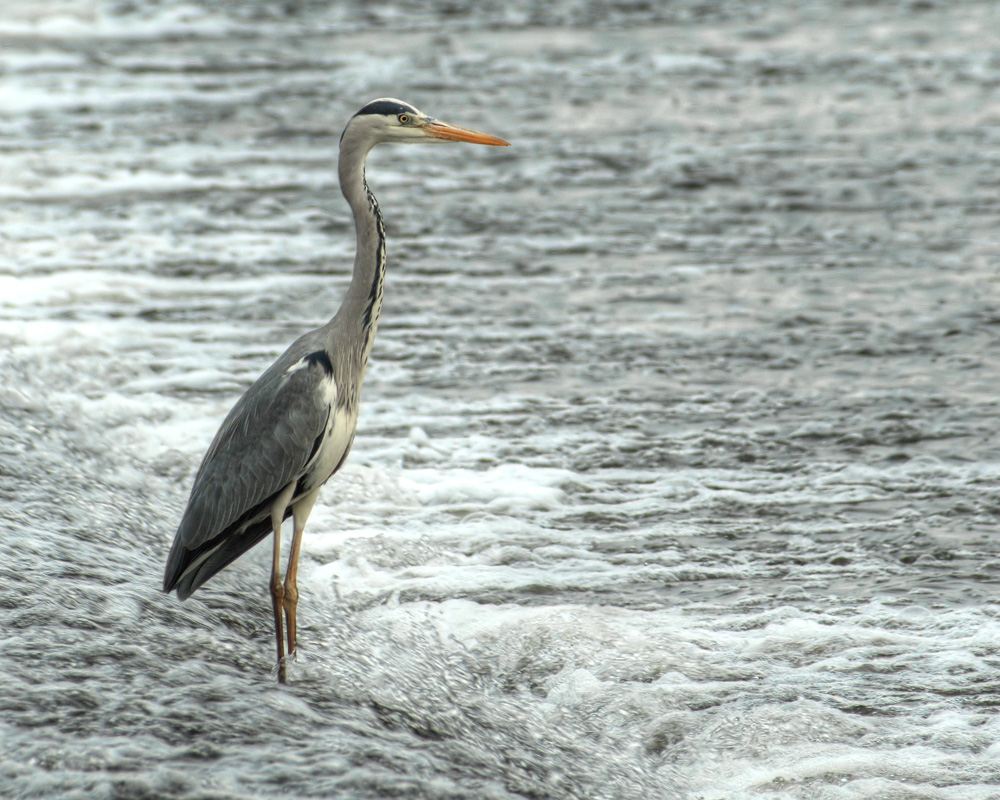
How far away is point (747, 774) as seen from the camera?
4457mm

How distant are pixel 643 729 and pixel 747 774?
45 cm

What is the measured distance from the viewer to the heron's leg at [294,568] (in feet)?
15.8

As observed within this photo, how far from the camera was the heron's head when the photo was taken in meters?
4.91

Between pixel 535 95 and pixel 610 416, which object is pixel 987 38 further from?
pixel 610 416

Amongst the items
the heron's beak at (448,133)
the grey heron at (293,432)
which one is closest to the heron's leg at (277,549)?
the grey heron at (293,432)

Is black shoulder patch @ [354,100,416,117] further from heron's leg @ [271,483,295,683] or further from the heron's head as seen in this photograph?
heron's leg @ [271,483,295,683]

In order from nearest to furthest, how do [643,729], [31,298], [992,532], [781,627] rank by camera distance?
1. [643,729]
2. [781,627]
3. [992,532]
4. [31,298]

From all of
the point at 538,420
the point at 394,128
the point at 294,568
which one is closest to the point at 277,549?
the point at 294,568

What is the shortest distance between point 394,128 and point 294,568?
1.76 metres

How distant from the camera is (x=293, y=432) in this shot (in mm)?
4625

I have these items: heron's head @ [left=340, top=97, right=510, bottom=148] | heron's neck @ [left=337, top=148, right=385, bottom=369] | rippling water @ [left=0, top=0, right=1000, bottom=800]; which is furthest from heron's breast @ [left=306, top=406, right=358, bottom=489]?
heron's head @ [left=340, top=97, right=510, bottom=148]

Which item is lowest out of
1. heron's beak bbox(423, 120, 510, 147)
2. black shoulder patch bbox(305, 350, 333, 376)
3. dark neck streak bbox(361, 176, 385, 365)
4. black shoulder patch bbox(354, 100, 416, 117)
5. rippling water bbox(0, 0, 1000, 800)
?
rippling water bbox(0, 0, 1000, 800)

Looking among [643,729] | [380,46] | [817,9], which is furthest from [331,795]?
[817,9]

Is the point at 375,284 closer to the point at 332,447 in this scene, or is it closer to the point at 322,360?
the point at 322,360
